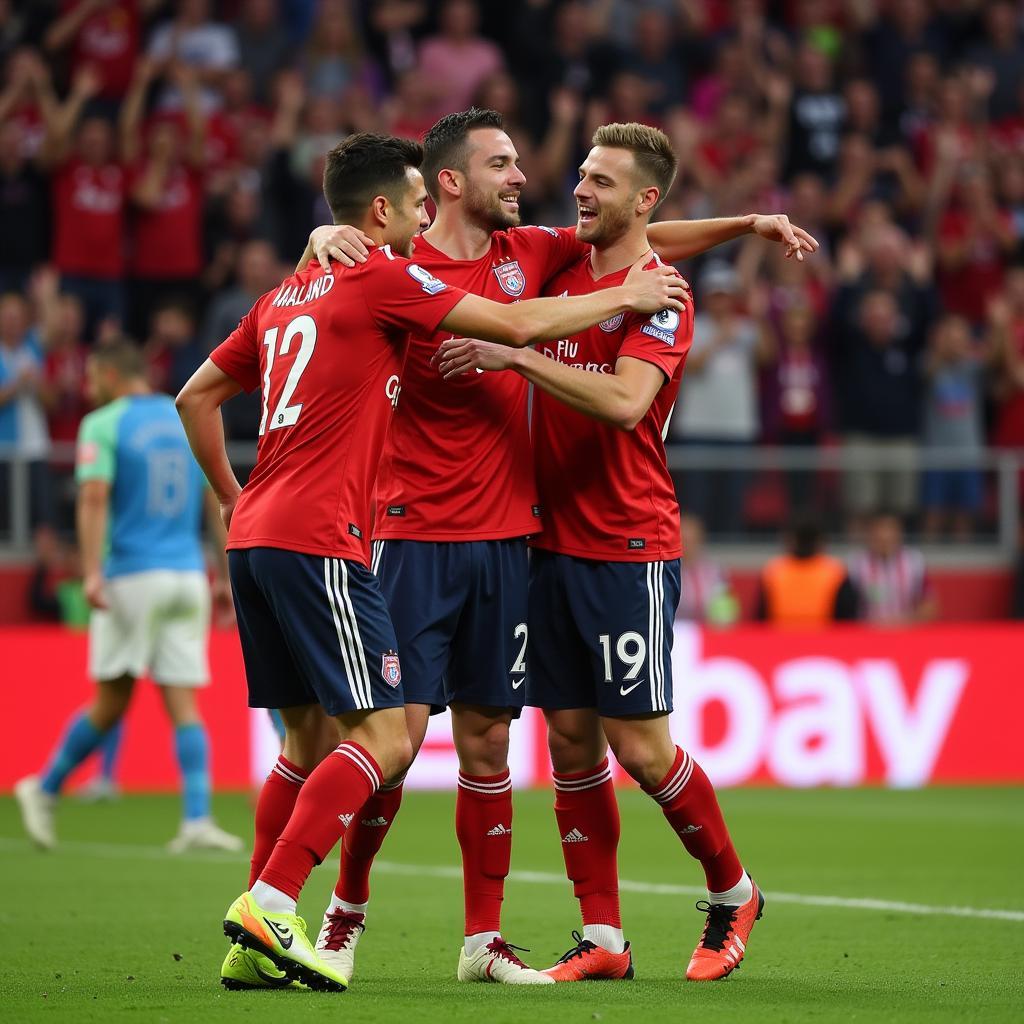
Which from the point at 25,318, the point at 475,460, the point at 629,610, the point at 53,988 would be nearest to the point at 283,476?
the point at 475,460

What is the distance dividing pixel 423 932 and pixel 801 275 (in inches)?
398

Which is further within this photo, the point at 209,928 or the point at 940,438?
the point at 940,438

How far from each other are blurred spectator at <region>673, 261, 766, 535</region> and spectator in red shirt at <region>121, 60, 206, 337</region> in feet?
13.0

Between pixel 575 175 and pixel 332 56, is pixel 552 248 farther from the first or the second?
pixel 332 56

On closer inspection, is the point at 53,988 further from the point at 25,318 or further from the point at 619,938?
the point at 25,318

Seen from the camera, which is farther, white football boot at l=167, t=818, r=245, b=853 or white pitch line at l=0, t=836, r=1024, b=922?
white football boot at l=167, t=818, r=245, b=853

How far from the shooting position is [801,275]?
53.0 ft

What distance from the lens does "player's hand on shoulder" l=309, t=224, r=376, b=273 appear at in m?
5.61

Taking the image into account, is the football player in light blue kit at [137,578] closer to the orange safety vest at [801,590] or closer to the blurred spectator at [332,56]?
the orange safety vest at [801,590]

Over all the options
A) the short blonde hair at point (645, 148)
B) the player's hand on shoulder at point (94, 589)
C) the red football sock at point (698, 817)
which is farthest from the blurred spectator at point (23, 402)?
the red football sock at point (698, 817)

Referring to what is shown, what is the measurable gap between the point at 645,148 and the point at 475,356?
1.03 meters

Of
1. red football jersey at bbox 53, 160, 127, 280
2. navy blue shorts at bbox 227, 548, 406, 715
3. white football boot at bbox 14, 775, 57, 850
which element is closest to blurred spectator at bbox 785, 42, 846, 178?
red football jersey at bbox 53, 160, 127, 280

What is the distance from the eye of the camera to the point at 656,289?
5.87m

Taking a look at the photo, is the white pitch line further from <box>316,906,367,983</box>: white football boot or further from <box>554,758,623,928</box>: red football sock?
<box>316,906,367,983</box>: white football boot
